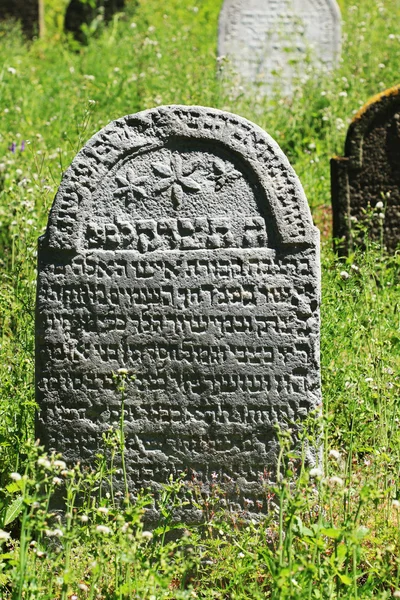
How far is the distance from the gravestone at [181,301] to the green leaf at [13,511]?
28 cm

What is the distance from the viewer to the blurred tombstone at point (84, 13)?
1081cm

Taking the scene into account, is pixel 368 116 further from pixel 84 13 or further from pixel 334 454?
pixel 84 13

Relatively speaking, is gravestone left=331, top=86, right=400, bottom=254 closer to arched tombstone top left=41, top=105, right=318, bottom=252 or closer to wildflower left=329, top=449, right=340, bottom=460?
arched tombstone top left=41, top=105, right=318, bottom=252

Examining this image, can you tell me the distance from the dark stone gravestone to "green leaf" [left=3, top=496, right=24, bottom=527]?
927 cm

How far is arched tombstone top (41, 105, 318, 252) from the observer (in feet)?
10.4

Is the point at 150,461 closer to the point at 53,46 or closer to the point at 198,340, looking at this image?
the point at 198,340

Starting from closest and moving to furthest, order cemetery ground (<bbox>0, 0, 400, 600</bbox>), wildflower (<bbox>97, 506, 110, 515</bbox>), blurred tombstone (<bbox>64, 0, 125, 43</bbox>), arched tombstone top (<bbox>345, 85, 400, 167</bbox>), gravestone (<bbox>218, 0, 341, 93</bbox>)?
1. cemetery ground (<bbox>0, 0, 400, 600</bbox>)
2. wildflower (<bbox>97, 506, 110, 515</bbox>)
3. arched tombstone top (<bbox>345, 85, 400, 167</bbox>)
4. gravestone (<bbox>218, 0, 341, 93</bbox>)
5. blurred tombstone (<bbox>64, 0, 125, 43</bbox>)

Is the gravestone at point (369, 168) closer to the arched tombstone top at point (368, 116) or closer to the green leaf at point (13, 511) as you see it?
the arched tombstone top at point (368, 116)

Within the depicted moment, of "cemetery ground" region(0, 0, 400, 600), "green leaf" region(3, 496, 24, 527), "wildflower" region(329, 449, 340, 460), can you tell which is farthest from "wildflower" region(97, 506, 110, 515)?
"wildflower" region(329, 449, 340, 460)

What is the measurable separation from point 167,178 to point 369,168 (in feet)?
7.67

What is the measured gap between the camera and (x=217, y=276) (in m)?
3.24

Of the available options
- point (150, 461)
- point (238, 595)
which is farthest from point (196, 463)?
point (238, 595)

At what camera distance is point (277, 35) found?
845 centimetres

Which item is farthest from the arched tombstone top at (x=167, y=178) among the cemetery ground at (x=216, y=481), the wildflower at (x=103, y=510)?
the wildflower at (x=103, y=510)
